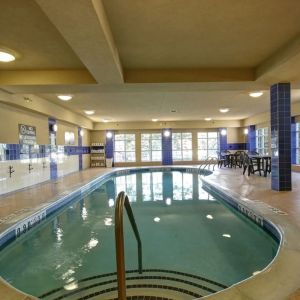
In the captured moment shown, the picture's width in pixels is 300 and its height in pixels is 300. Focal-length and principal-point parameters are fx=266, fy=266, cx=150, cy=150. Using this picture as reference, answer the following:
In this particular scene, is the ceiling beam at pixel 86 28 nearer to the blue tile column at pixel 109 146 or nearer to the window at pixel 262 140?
the window at pixel 262 140

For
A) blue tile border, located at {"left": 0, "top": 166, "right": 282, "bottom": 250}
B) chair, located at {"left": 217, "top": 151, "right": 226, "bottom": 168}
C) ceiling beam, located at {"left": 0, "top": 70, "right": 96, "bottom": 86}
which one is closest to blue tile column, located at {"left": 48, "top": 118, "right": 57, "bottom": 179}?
blue tile border, located at {"left": 0, "top": 166, "right": 282, "bottom": 250}

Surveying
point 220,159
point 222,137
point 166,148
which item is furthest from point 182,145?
point 220,159

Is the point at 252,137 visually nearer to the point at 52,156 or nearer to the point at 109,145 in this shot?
the point at 109,145

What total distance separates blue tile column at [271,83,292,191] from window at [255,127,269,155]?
293 inches

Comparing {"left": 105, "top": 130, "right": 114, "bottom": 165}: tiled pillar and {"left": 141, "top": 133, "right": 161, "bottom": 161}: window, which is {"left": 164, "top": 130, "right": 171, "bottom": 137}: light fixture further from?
{"left": 105, "top": 130, "right": 114, "bottom": 165}: tiled pillar

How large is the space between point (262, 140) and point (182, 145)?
176 inches

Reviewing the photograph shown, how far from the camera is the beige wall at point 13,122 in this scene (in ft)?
20.8

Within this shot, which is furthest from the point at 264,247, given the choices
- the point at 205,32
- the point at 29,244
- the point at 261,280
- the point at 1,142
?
the point at 1,142

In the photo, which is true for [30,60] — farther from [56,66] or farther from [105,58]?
[105,58]

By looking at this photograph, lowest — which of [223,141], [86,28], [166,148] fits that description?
[166,148]

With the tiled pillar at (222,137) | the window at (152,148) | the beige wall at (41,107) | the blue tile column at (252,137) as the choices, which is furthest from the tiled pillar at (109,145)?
the blue tile column at (252,137)

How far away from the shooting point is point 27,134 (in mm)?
7527

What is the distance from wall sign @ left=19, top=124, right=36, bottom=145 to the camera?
7176 mm

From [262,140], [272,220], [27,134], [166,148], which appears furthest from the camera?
[166,148]
